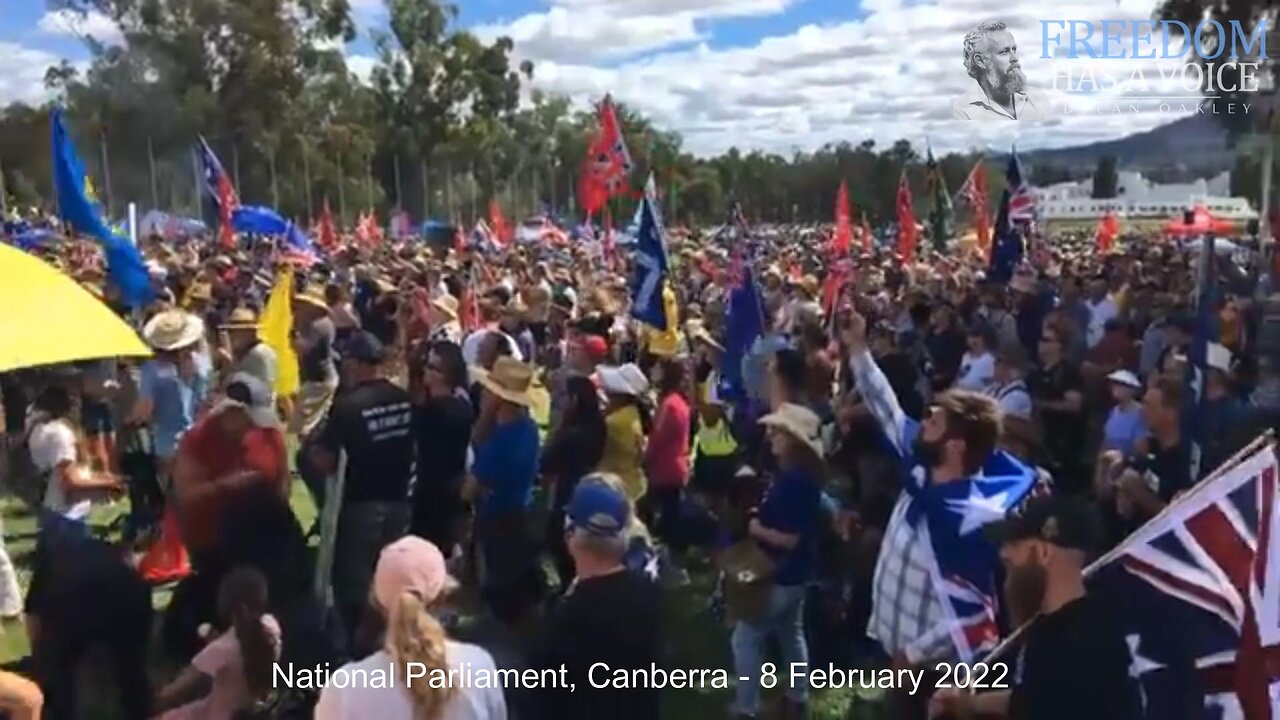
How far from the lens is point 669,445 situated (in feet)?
24.3

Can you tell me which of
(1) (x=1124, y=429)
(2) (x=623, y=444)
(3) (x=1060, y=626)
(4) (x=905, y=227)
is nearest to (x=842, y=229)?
(4) (x=905, y=227)

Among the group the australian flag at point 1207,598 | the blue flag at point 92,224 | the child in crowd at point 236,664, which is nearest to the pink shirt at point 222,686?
the child in crowd at point 236,664

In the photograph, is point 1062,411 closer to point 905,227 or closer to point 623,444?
point 623,444

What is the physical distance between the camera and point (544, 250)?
26.8 meters

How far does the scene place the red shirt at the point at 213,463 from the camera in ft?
18.4

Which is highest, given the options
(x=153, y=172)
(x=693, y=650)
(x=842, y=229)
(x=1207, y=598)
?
(x=153, y=172)

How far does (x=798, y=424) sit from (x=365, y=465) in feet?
6.06

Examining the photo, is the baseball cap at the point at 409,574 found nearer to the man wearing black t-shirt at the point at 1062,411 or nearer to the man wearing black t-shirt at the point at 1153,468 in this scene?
the man wearing black t-shirt at the point at 1153,468

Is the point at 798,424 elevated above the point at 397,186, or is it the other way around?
the point at 397,186

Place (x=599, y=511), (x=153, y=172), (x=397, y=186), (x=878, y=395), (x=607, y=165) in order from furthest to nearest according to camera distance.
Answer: (x=397, y=186) → (x=153, y=172) → (x=607, y=165) → (x=878, y=395) → (x=599, y=511)

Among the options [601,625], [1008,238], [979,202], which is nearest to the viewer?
[601,625]

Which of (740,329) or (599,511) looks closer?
(599,511)

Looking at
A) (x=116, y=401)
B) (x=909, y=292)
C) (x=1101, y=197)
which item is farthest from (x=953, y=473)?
(x=1101, y=197)

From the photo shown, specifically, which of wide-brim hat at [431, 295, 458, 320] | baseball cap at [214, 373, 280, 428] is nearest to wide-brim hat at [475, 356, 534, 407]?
baseball cap at [214, 373, 280, 428]
